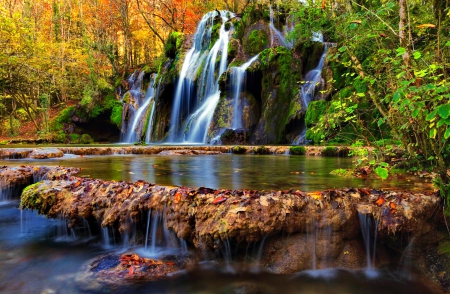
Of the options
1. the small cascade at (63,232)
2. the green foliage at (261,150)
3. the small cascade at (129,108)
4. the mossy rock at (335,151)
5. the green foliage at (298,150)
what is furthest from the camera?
the small cascade at (129,108)

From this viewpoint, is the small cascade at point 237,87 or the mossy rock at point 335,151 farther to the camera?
the small cascade at point 237,87

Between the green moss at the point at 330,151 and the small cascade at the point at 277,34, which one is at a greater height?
the small cascade at the point at 277,34

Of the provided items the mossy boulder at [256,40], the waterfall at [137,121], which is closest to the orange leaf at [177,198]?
the mossy boulder at [256,40]

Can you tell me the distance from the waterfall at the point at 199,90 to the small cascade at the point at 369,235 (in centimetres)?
1171

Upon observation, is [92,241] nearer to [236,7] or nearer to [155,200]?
[155,200]

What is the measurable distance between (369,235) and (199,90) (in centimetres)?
1463

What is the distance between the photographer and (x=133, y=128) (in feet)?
64.7

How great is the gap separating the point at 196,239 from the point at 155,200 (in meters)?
0.61

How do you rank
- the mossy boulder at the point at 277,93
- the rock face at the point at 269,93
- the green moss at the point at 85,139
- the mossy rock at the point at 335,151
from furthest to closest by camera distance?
the green moss at the point at 85,139
the mossy boulder at the point at 277,93
the rock face at the point at 269,93
the mossy rock at the point at 335,151

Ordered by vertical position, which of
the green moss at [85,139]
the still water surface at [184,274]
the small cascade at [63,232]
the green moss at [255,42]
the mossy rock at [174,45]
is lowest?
the still water surface at [184,274]

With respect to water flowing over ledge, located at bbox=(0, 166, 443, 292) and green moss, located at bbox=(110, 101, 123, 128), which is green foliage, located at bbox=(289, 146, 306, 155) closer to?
water flowing over ledge, located at bbox=(0, 166, 443, 292)

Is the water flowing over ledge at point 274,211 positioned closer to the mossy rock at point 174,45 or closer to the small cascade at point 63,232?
the small cascade at point 63,232

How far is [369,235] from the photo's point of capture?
2650mm

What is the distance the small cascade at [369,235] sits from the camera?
2.61 meters
